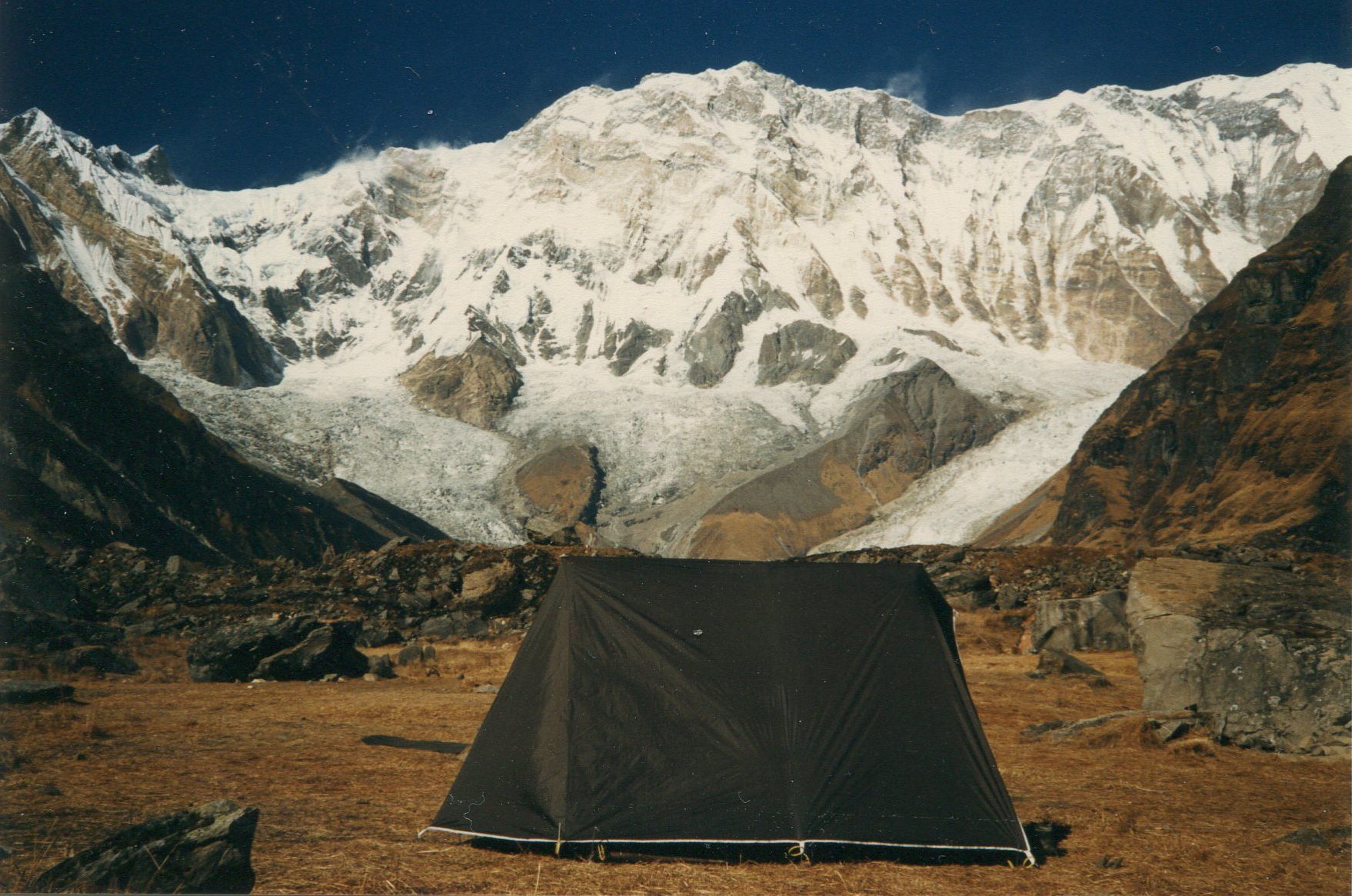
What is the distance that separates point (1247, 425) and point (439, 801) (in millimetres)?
67775

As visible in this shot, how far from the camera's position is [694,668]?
9727mm

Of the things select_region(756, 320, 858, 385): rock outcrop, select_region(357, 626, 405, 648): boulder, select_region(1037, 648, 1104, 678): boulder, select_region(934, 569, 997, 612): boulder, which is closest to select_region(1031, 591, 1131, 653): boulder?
select_region(1037, 648, 1104, 678): boulder

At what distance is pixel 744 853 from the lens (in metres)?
9.03

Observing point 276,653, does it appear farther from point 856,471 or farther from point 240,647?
point 856,471

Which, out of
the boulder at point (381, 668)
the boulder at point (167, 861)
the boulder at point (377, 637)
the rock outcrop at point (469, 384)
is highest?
the rock outcrop at point (469, 384)

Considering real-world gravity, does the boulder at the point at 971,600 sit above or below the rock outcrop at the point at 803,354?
below

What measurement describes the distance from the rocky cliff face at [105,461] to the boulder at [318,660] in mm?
25965

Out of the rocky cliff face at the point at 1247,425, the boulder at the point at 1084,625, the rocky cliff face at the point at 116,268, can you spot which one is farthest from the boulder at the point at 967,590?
the rocky cliff face at the point at 116,268

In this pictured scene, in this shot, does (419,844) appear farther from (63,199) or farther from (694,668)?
(63,199)

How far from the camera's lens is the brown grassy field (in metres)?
8.27

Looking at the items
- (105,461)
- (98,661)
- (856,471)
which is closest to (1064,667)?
(98,661)

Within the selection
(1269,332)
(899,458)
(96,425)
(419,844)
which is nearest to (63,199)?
(96,425)

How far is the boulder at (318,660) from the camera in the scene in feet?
70.2

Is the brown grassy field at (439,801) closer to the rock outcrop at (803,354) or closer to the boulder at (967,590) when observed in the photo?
the boulder at (967,590)
